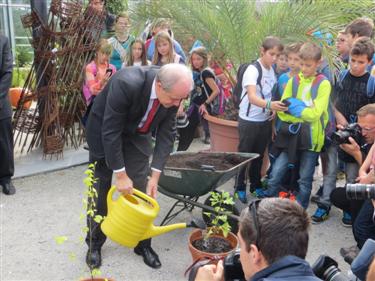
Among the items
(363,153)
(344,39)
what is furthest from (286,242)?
(344,39)

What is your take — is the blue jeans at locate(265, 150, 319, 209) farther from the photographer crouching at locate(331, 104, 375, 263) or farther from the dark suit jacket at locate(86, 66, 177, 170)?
the dark suit jacket at locate(86, 66, 177, 170)

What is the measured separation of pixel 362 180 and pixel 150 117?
1.79 meters

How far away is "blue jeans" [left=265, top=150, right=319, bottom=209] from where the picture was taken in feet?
14.7

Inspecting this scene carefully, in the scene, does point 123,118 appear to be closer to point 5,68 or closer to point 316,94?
point 316,94

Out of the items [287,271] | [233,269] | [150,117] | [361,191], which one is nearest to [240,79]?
[150,117]

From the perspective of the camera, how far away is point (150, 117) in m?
3.32

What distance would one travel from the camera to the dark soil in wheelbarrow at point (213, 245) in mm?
3516

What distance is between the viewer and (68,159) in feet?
20.5

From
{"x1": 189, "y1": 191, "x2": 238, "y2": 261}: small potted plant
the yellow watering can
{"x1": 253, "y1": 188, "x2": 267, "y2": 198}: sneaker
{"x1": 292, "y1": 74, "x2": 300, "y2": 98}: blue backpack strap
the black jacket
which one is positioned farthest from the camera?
{"x1": 253, "y1": 188, "x2": 267, "y2": 198}: sneaker

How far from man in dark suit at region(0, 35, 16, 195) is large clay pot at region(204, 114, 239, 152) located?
2.24 metres

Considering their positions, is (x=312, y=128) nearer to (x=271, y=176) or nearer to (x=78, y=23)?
(x=271, y=176)

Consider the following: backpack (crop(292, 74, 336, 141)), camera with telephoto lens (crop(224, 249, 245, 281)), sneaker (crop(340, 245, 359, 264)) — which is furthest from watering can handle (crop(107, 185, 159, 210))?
backpack (crop(292, 74, 336, 141))

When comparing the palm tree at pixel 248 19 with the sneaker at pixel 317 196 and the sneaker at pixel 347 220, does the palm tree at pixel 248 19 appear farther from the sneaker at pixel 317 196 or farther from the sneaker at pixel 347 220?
the sneaker at pixel 347 220

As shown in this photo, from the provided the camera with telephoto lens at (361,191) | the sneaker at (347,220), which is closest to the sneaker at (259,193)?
the sneaker at (347,220)
